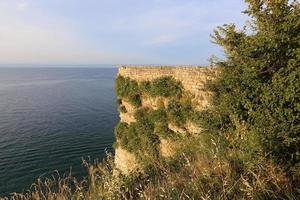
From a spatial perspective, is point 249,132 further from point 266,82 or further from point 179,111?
point 179,111

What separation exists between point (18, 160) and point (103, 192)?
29059mm

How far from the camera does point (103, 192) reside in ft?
18.0

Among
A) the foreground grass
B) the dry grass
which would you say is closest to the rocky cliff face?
the foreground grass

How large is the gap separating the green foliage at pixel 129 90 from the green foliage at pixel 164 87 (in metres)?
1.18

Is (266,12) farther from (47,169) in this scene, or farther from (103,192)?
(47,169)

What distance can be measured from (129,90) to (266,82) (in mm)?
12176

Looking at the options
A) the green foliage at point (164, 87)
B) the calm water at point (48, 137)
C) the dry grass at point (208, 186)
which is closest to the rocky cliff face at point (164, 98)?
the green foliage at point (164, 87)

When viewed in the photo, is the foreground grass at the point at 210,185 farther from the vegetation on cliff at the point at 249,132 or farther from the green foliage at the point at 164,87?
the green foliage at the point at 164,87

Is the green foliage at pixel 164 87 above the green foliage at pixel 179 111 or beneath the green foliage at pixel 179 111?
above

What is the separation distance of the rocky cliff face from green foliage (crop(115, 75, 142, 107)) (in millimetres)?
288

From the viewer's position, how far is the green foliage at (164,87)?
14.7 metres

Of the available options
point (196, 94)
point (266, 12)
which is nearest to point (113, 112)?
point (196, 94)

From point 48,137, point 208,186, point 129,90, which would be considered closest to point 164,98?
point 129,90

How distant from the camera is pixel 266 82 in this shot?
677 cm
